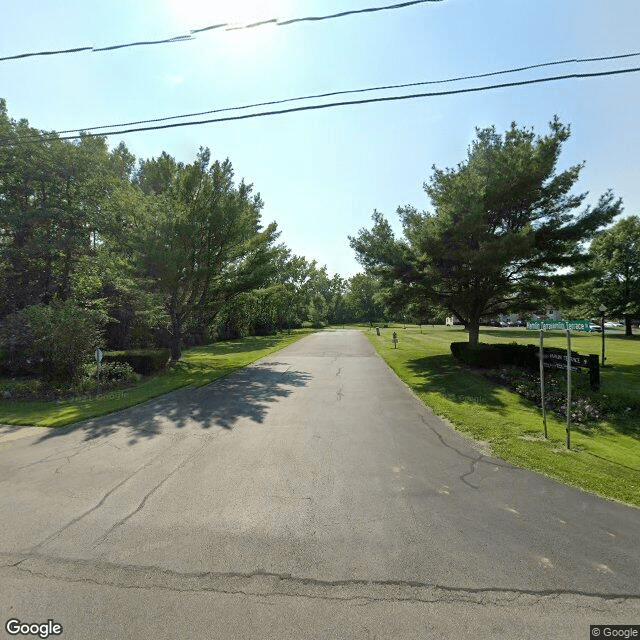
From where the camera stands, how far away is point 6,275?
17141mm

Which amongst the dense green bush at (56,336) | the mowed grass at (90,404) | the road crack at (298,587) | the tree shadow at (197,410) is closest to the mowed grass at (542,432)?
the road crack at (298,587)

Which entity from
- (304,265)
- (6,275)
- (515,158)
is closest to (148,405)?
(6,275)

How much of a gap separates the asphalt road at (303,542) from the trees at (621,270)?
3703 centimetres

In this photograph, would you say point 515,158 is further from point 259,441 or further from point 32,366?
point 32,366

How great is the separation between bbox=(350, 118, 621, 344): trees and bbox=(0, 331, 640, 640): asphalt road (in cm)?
980

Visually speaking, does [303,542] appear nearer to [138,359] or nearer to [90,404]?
[90,404]

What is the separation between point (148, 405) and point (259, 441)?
184 inches

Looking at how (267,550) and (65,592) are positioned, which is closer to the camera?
(65,592)

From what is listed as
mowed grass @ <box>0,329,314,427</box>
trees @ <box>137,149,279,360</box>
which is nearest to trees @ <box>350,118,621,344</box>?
trees @ <box>137,149,279,360</box>

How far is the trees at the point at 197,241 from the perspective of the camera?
54.5 ft

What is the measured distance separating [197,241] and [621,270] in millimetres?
40642

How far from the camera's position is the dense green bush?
1181 cm

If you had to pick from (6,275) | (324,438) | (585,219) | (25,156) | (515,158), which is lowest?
(324,438)

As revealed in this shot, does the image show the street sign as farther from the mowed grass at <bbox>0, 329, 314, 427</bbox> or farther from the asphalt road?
the mowed grass at <bbox>0, 329, 314, 427</bbox>
